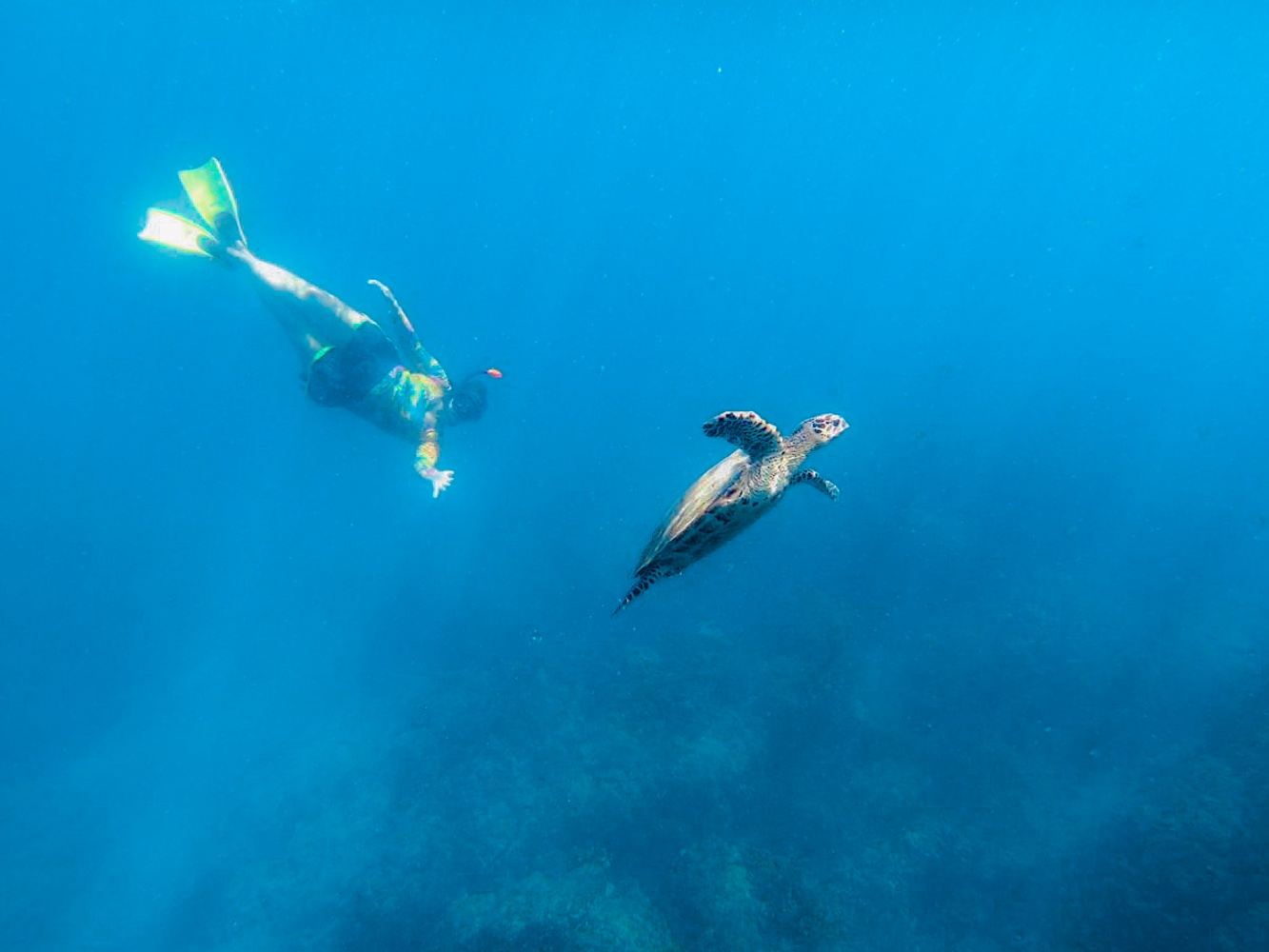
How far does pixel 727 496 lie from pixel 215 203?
12978mm

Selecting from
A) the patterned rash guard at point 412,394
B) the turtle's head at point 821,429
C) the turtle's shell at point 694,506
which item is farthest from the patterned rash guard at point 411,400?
the turtle's head at point 821,429

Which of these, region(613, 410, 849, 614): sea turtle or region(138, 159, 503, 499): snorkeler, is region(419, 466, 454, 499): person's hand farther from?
region(613, 410, 849, 614): sea turtle

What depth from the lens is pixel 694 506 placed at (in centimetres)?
525

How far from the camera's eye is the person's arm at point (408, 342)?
10231mm

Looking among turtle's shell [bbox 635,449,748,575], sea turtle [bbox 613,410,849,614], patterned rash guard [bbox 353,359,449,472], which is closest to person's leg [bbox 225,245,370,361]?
patterned rash guard [bbox 353,359,449,472]

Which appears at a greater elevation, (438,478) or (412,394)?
(412,394)

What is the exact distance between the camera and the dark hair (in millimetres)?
11242

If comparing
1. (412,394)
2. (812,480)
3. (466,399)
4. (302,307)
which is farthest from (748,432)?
(302,307)

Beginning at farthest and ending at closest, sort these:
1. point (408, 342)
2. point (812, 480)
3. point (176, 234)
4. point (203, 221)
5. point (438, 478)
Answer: point (203, 221) → point (176, 234) → point (408, 342) → point (438, 478) → point (812, 480)

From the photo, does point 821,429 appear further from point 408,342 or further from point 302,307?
point 302,307

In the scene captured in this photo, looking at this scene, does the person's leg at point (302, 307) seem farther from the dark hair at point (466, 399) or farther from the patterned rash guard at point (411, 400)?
the dark hair at point (466, 399)

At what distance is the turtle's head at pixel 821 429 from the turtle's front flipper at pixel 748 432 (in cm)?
83

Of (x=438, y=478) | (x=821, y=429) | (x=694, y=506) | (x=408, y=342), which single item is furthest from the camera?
(x=408, y=342)

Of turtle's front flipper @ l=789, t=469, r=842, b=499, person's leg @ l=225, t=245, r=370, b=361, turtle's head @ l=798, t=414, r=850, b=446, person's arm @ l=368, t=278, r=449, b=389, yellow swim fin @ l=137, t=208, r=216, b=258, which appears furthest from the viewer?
yellow swim fin @ l=137, t=208, r=216, b=258
